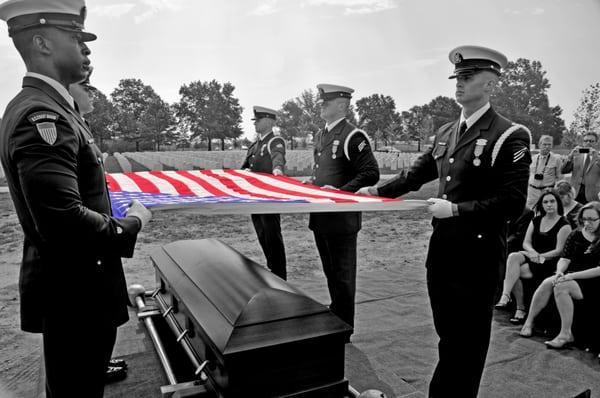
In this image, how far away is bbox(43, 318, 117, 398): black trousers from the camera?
161 cm

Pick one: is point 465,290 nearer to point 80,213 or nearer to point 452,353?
point 452,353

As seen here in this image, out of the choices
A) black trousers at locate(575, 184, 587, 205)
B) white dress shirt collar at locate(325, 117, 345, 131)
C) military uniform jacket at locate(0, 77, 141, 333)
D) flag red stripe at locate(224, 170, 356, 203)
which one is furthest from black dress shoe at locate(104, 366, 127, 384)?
black trousers at locate(575, 184, 587, 205)

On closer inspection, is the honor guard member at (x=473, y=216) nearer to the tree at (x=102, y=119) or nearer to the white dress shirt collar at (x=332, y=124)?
the white dress shirt collar at (x=332, y=124)

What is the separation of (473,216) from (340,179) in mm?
1656

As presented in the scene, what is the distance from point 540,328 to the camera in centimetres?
380

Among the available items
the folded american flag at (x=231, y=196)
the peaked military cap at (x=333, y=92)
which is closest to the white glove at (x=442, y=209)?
the folded american flag at (x=231, y=196)

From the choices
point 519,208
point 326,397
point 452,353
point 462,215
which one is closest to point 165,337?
point 326,397

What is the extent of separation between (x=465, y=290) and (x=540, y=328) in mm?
2062

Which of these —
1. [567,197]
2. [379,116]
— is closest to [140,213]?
[567,197]

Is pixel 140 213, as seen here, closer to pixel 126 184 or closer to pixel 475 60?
pixel 126 184

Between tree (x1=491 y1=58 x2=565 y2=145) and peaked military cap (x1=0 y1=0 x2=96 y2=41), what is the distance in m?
71.7

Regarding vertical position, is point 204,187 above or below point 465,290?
above

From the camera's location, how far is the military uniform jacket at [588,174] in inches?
268

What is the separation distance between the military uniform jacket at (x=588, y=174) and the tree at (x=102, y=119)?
42.7 m
